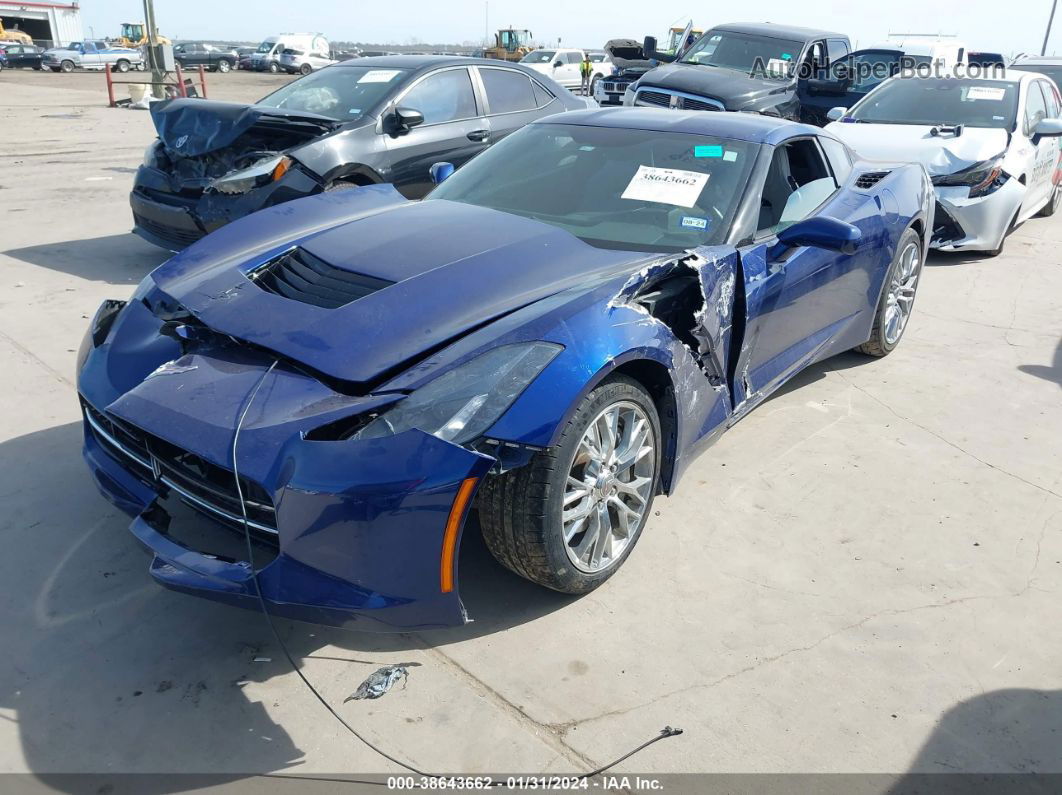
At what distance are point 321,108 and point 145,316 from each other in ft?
14.4

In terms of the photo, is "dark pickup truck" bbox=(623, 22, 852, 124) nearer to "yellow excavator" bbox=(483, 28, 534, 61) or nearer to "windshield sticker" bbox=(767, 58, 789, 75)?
"windshield sticker" bbox=(767, 58, 789, 75)

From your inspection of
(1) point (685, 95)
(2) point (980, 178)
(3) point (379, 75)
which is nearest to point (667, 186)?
(3) point (379, 75)

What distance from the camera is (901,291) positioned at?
205 inches

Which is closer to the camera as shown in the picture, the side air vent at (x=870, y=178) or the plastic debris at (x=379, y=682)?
the plastic debris at (x=379, y=682)

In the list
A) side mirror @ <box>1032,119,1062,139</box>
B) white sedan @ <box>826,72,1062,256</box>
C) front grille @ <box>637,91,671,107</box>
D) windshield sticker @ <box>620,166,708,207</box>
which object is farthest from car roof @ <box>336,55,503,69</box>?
side mirror @ <box>1032,119,1062,139</box>

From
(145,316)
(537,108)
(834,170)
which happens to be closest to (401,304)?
(145,316)

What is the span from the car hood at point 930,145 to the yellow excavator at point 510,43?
131 ft

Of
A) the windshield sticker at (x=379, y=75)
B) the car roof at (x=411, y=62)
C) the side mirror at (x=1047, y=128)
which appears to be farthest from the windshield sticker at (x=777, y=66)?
the windshield sticker at (x=379, y=75)

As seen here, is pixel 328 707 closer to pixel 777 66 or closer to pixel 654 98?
pixel 654 98

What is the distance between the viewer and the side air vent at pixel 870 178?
4.79m

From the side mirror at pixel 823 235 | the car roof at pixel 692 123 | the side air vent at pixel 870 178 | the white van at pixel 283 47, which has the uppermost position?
the car roof at pixel 692 123

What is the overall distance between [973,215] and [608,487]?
5.96 metres

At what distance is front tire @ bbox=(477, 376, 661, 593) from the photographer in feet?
8.46

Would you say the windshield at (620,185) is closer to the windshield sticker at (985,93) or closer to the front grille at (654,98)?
the windshield sticker at (985,93)
